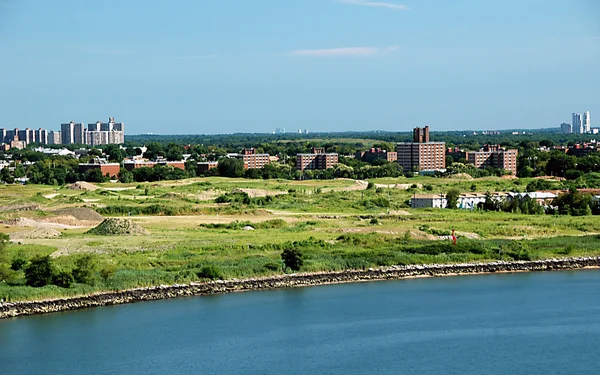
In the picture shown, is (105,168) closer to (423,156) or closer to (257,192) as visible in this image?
(257,192)

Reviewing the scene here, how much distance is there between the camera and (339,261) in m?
22.4

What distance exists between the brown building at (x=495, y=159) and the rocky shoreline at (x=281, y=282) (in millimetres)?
42276

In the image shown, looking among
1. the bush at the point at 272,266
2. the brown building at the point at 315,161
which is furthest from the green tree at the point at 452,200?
the brown building at the point at 315,161

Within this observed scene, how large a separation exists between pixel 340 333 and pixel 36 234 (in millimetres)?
12539

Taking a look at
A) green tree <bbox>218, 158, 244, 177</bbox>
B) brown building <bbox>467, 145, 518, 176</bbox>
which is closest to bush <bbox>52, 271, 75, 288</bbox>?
green tree <bbox>218, 158, 244, 177</bbox>

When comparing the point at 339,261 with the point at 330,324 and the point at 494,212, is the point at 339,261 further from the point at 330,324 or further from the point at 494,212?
the point at 494,212

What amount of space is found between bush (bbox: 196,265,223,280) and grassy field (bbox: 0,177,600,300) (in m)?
0.07

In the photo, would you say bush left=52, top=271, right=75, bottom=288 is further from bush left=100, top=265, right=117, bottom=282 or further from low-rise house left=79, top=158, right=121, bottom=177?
low-rise house left=79, top=158, right=121, bottom=177

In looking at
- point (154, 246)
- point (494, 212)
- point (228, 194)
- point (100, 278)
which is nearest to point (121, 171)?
point (228, 194)

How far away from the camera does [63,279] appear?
1895cm

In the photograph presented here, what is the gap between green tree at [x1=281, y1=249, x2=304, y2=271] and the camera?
2152cm

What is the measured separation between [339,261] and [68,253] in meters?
6.29

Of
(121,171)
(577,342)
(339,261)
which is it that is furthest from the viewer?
(121,171)

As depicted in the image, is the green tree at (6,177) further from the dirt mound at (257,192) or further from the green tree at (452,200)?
the green tree at (452,200)
